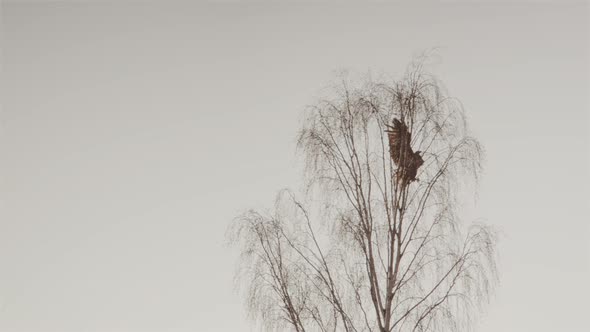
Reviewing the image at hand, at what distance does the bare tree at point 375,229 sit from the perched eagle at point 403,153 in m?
0.01

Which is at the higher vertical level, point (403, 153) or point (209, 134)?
point (209, 134)

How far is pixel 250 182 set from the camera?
11938mm

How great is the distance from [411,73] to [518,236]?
4.36 meters

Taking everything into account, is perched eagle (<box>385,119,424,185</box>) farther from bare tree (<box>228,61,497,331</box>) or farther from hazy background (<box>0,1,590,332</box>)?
hazy background (<box>0,1,590,332</box>)

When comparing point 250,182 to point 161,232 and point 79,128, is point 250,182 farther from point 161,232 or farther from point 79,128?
point 79,128

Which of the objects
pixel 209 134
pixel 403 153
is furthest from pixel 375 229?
pixel 209 134

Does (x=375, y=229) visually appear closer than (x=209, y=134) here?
Yes

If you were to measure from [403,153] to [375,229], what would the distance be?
2.94 feet

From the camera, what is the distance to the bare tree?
743 cm

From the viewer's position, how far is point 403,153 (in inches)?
307

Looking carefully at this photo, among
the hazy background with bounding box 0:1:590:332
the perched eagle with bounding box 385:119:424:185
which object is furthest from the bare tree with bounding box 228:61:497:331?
the hazy background with bounding box 0:1:590:332

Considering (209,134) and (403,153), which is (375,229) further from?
(209,134)

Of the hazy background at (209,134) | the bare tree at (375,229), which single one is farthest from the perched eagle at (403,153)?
the hazy background at (209,134)

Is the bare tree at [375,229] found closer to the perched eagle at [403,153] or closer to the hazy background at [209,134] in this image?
the perched eagle at [403,153]
